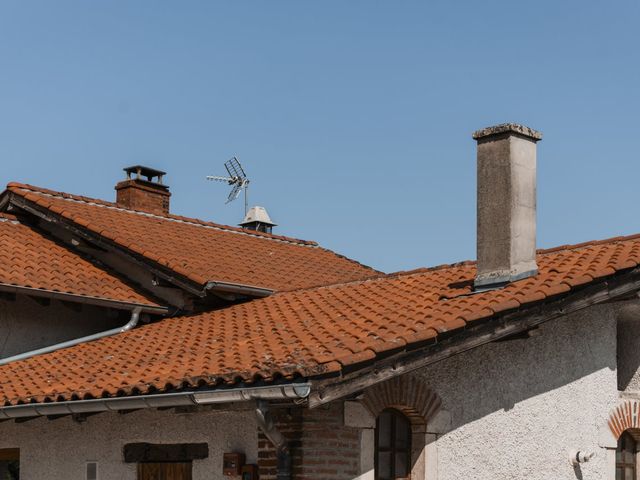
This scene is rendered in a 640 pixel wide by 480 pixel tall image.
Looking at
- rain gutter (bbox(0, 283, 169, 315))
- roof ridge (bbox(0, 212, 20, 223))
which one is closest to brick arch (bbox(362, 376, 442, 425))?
rain gutter (bbox(0, 283, 169, 315))

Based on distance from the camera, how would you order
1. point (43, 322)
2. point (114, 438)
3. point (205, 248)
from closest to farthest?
point (114, 438) → point (43, 322) → point (205, 248)

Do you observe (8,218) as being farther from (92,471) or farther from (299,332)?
(299,332)

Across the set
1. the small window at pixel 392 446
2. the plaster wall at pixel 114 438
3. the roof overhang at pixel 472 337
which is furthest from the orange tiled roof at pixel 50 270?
the roof overhang at pixel 472 337

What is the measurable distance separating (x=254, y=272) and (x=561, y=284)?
629 centimetres

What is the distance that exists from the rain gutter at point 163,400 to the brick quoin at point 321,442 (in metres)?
0.73

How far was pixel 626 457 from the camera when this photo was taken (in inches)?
398

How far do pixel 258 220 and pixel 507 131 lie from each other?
10.4 meters

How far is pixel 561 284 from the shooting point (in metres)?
8.92

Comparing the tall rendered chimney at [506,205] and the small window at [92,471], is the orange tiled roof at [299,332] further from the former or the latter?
the small window at [92,471]

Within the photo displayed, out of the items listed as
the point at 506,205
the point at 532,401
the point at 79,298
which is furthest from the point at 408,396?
the point at 79,298

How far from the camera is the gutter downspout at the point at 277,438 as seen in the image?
766 centimetres

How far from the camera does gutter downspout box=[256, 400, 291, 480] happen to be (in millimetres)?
7660

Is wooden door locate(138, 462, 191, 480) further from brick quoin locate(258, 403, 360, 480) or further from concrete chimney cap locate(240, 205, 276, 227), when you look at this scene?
concrete chimney cap locate(240, 205, 276, 227)

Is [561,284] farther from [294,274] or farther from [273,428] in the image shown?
[294,274]
